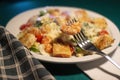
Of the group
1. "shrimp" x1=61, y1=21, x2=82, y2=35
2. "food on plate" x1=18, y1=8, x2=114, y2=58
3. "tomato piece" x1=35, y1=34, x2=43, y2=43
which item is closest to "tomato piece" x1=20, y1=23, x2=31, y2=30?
"food on plate" x1=18, y1=8, x2=114, y2=58

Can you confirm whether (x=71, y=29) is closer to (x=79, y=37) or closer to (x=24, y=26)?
(x=79, y=37)

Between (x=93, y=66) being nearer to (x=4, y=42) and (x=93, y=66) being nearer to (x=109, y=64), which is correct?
(x=109, y=64)

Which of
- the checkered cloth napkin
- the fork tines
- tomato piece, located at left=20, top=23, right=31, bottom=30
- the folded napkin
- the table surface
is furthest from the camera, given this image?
the table surface

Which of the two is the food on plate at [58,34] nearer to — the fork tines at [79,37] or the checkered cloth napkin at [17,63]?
the fork tines at [79,37]

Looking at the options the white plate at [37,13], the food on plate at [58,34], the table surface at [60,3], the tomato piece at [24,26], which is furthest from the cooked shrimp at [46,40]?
the table surface at [60,3]

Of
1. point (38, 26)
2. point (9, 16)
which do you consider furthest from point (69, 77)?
point (9, 16)

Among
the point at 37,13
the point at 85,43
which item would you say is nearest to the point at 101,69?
the point at 85,43

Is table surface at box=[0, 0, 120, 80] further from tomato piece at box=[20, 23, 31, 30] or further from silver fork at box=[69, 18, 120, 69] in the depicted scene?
silver fork at box=[69, 18, 120, 69]
